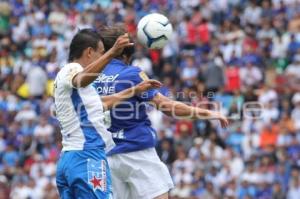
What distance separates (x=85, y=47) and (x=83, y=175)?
1184 millimetres

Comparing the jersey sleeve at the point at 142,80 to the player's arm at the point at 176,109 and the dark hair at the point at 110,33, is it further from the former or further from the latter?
the dark hair at the point at 110,33

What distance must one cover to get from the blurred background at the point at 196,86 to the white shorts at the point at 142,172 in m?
4.76

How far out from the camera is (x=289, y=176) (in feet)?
55.3

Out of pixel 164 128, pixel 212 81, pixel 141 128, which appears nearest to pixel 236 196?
pixel 164 128

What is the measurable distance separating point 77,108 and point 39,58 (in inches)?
584

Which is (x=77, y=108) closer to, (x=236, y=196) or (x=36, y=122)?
(x=236, y=196)

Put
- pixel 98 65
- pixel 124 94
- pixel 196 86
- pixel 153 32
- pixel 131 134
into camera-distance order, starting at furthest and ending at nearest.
Result: pixel 196 86
pixel 153 32
pixel 131 134
pixel 124 94
pixel 98 65

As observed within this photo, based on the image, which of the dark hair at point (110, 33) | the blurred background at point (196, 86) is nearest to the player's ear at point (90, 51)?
the dark hair at point (110, 33)

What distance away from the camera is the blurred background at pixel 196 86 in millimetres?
17469

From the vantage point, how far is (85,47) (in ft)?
28.2

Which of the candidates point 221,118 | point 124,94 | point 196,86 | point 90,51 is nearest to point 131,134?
point 124,94

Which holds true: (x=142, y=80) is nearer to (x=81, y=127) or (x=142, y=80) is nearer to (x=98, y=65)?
(x=81, y=127)

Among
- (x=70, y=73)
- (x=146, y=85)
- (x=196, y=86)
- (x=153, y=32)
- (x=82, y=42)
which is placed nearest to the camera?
(x=70, y=73)

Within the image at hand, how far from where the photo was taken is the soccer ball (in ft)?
33.4
